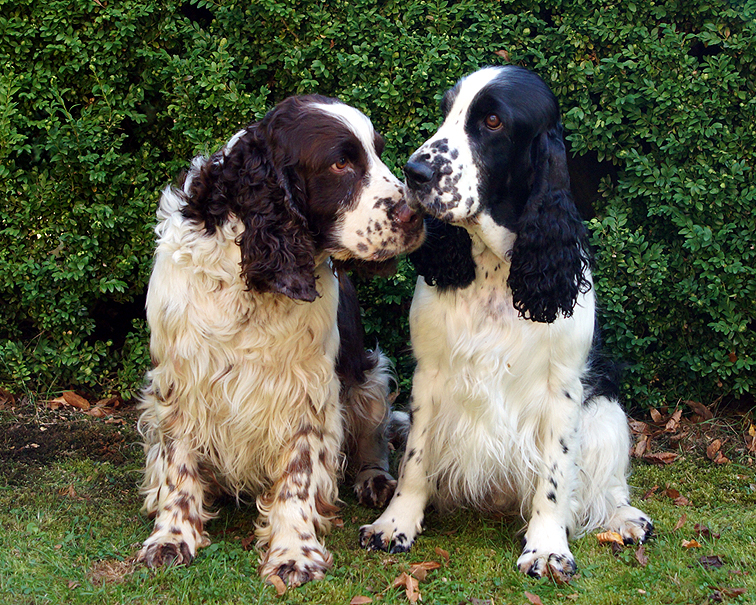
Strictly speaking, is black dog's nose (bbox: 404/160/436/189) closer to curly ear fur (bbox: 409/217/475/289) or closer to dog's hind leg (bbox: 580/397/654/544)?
curly ear fur (bbox: 409/217/475/289)

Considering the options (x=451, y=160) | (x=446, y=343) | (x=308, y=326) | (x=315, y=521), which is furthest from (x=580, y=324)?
(x=315, y=521)

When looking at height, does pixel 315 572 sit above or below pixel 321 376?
below

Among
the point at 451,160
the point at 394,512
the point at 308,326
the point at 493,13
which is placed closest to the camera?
the point at 451,160

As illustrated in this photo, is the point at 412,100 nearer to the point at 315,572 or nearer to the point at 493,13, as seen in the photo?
the point at 493,13

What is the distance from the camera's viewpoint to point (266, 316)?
10.4 feet

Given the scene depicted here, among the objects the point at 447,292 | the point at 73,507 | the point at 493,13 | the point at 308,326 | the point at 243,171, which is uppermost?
the point at 493,13

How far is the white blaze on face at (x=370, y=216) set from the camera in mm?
3086

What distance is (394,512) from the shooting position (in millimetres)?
3475

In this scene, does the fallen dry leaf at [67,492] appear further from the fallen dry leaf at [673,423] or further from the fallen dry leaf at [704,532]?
the fallen dry leaf at [673,423]

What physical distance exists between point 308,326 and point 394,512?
88cm

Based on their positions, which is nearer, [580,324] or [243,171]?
[243,171]

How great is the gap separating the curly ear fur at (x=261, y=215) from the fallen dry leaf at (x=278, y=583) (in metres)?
1.03

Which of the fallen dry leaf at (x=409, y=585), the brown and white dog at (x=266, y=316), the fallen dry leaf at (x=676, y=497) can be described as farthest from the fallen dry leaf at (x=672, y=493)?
the brown and white dog at (x=266, y=316)

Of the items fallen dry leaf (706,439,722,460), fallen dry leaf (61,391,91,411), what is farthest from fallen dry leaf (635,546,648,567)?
fallen dry leaf (61,391,91,411)
